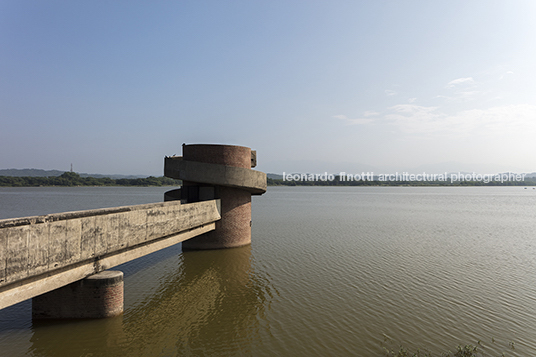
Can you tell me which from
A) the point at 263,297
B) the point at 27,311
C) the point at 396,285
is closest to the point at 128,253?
the point at 27,311

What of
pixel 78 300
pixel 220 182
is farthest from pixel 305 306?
pixel 220 182

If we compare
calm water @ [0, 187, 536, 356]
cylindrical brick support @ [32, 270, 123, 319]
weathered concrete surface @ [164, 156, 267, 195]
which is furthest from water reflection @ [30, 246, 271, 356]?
weathered concrete surface @ [164, 156, 267, 195]

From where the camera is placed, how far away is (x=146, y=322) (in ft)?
25.3

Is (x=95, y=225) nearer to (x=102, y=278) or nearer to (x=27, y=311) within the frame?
Answer: (x=102, y=278)

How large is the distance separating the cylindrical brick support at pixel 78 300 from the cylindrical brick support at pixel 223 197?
7.79 metres

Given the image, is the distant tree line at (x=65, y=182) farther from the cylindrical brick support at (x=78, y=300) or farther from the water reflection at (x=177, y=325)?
the cylindrical brick support at (x=78, y=300)

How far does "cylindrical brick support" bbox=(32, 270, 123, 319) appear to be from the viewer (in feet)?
24.6

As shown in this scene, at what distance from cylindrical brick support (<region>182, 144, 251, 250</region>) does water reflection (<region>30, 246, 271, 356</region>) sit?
417 cm

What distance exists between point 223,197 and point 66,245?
896cm

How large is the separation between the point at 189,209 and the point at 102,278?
5.15m

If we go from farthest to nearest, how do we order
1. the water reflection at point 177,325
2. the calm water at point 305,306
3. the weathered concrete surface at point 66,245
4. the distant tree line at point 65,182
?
the distant tree line at point 65,182, the calm water at point 305,306, the water reflection at point 177,325, the weathered concrete surface at point 66,245

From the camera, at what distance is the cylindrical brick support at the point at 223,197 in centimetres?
1507

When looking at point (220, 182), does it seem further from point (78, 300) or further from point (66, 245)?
point (66, 245)

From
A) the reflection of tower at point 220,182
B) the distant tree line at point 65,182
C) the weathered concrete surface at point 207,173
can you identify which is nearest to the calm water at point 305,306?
the reflection of tower at point 220,182
